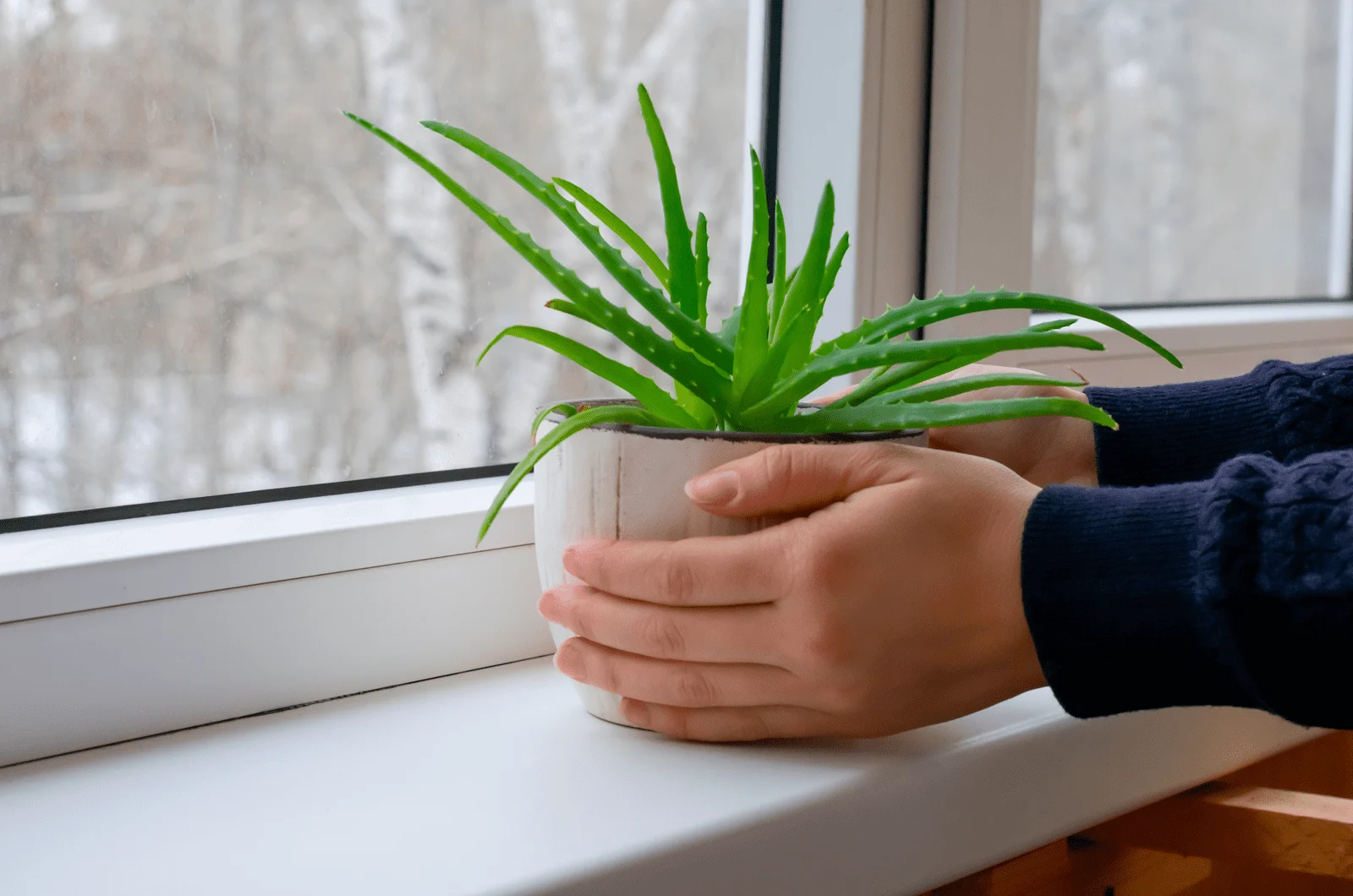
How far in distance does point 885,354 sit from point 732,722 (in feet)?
0.56

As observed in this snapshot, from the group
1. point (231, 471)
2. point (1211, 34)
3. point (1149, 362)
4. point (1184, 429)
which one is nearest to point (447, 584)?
point (231, 471)

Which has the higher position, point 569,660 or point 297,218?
point 297,218

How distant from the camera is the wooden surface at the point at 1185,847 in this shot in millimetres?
619

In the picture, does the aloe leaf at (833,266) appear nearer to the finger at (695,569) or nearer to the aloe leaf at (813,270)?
the aloe leaf at (813,270)

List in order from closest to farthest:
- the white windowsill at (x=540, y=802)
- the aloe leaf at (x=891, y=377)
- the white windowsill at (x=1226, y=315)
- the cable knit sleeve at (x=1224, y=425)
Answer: the white windowsill at (x=540, y=802), the aloe leaf at (x=891, y=377), the cable knit sleeve at (x=1224, y=425), the white windowsill at (x=1226, y=315)

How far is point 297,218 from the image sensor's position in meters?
0.65

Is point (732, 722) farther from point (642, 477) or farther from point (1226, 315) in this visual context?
point (1226, 315)

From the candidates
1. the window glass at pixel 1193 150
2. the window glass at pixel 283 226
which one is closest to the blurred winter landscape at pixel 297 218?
the window glass at pixel 283 226

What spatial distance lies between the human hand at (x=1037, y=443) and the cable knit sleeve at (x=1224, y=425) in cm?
2

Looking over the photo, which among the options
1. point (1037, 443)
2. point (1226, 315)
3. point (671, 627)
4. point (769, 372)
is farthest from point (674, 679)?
point (1226, 315)

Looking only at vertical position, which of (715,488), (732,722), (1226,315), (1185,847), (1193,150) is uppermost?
(1193,150)

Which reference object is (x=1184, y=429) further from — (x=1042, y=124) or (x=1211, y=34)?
(x=1211, y=34)

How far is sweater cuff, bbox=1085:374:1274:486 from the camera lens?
68 centimetres

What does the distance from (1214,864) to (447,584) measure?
1.76 feet
